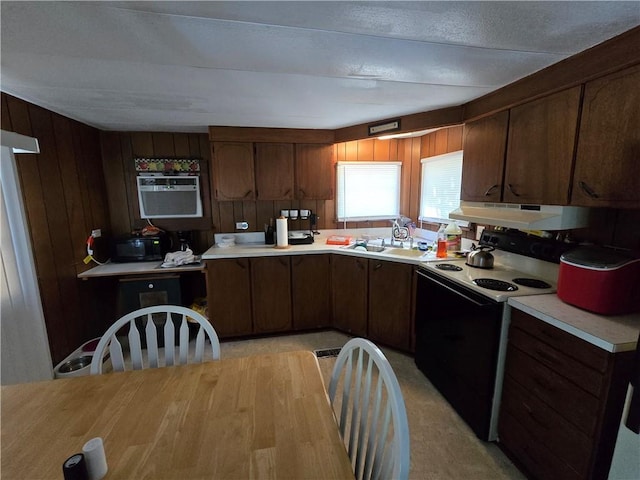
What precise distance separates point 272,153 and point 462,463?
9.39ft

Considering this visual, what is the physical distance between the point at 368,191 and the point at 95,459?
10.1 feet

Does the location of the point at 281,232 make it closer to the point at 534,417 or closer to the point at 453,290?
the point at 453,290

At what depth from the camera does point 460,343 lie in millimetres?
1821

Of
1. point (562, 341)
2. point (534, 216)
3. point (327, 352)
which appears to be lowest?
point (327, 352)

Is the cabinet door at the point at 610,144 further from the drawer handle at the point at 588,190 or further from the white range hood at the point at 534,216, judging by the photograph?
the white range hood at the point at 534,216

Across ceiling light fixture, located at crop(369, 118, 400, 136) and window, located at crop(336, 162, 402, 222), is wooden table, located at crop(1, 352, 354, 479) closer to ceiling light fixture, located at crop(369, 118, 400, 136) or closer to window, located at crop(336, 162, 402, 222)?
ceiling light fixture, located at crop(369, 118, 400, 136)

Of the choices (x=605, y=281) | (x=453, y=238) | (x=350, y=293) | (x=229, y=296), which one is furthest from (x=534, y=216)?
(x=229, y=296)

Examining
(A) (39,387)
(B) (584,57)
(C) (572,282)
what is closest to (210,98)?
(A) (39,387)

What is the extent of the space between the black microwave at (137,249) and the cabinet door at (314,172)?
1518mm

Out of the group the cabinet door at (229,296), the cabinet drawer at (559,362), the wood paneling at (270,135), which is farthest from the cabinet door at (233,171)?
the cabinet drawer at (559,362)

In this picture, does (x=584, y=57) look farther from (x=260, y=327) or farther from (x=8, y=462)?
(x=260, y=327)

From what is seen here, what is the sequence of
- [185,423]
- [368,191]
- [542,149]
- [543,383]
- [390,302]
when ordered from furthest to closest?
[368,191], [390,302], [542,149], [543,383], [185,423]

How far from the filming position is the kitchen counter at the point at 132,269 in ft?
8.12

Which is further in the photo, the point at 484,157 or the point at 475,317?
the point at 484,157
